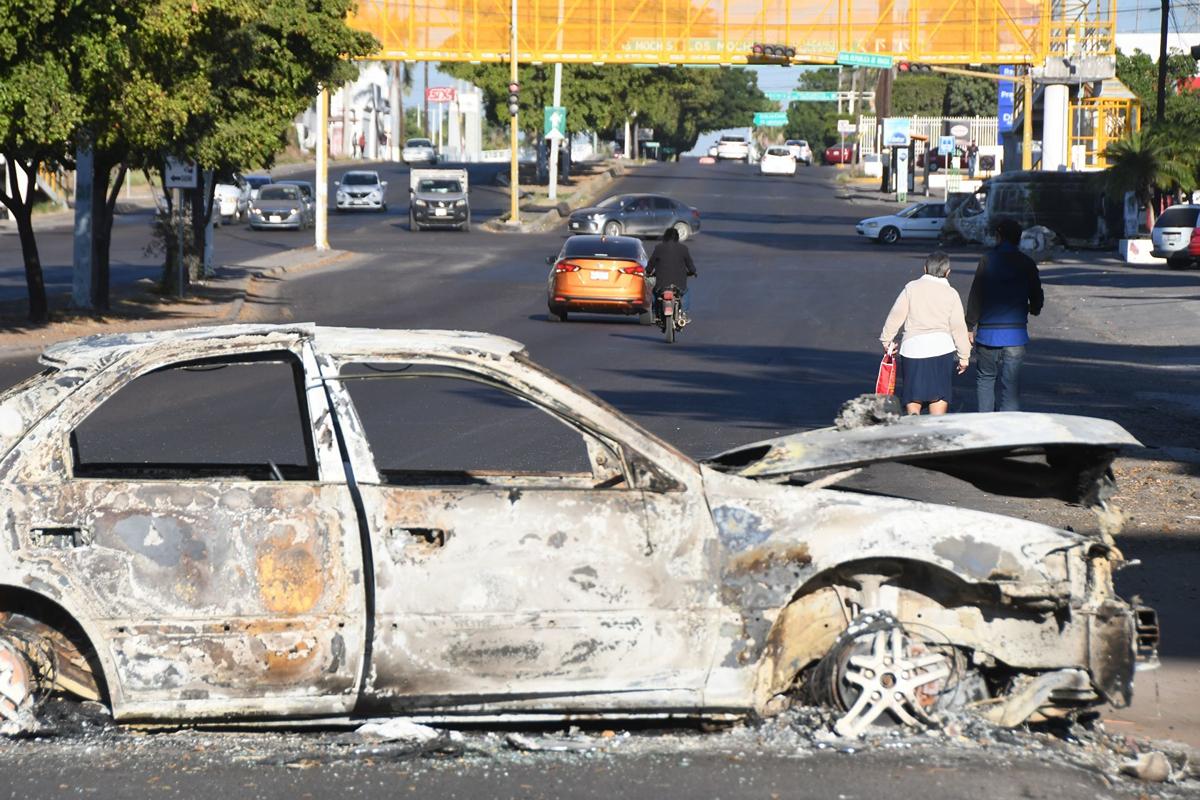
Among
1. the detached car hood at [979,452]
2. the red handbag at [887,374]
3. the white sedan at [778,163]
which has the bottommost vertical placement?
the red handbag at [887,374]

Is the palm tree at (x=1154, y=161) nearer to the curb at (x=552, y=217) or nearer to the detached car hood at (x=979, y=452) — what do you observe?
the curb at (x=552, y=217)

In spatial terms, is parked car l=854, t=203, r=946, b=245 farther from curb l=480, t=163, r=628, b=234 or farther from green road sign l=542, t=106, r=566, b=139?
green road sign l=542, t=106, r=566, b=139

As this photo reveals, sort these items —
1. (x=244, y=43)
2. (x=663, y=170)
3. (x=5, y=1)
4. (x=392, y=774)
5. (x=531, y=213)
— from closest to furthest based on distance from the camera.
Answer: (x=392, y=774), (x=5, y=1), (x=244, y=43), (x=531, y=213), (x=663, y=170)

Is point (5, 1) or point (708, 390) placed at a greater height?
point (5, 1)

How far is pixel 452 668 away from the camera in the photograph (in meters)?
5.63

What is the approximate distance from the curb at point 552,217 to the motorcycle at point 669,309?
1235 inches

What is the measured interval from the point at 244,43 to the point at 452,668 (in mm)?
23184

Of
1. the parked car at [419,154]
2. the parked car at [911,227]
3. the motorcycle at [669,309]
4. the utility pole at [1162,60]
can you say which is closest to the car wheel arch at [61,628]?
the motorcycle at [669,309]

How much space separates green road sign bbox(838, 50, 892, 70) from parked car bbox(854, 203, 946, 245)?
5146mm

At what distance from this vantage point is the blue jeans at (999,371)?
1298cm

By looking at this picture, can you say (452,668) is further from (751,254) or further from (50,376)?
(751,254)

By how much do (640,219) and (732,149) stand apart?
7057 cm

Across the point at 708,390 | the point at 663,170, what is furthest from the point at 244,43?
the point at 663,170

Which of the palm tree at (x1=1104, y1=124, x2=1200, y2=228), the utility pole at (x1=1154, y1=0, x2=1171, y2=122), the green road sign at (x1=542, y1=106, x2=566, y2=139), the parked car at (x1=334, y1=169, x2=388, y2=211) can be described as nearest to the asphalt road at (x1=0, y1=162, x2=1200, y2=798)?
the parked car at (x1=334, y1=169, x2=388, y2=211)
